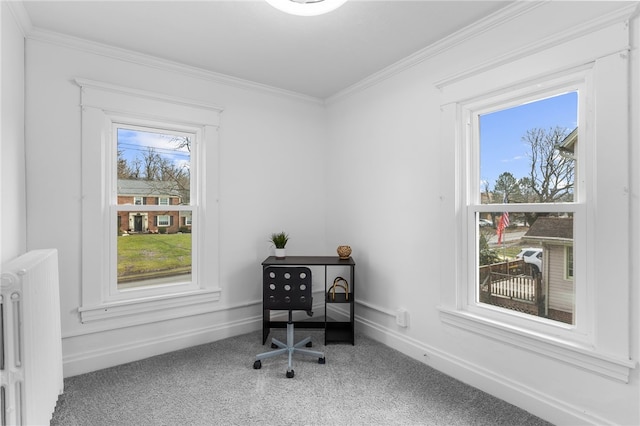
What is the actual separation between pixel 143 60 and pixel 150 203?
1225mm

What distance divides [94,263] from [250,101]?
6.76 feet

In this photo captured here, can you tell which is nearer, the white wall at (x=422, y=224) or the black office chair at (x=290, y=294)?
the white wall at (x=422, y=224)

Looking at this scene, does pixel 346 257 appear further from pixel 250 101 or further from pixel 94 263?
pixel 94 263

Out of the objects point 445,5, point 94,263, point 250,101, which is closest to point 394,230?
point 445,5

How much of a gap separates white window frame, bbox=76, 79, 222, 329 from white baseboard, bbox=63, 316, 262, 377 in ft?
0.61

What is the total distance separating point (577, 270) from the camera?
1.94m

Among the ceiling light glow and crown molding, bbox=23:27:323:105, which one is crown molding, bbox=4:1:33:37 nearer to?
crown molding, bbox=23:27:323:105

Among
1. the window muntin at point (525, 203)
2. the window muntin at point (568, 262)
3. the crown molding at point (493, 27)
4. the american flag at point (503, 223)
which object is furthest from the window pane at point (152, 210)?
the window muntin at point (568, 262)

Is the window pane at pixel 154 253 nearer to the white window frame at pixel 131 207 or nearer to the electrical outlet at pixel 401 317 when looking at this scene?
the white window frame at pixel 131 207

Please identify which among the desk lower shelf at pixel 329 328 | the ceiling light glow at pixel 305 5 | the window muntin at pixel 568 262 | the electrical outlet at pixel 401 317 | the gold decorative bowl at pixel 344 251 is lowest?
the desk lower shelf at pixel 329 328

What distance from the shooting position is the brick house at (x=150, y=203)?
286cm

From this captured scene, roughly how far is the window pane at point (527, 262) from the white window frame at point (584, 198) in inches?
2.3

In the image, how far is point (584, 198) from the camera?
190 centimetres

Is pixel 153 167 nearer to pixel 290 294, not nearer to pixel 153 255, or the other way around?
pixel 153 255
